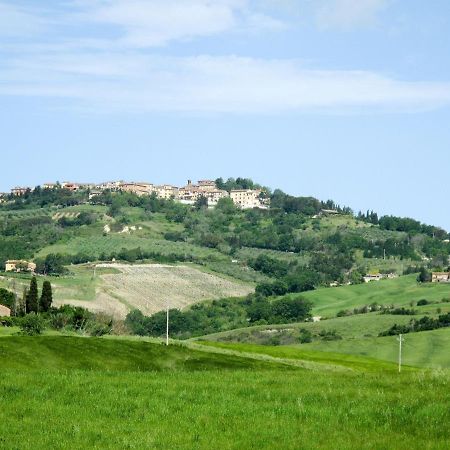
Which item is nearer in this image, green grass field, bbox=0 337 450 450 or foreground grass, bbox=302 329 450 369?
green grass field, bbox=0 337 450 450

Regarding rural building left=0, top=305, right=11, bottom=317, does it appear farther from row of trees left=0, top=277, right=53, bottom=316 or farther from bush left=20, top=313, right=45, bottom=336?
bush left=20, top=313, right=45, bottom=336

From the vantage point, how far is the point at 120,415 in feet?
82.5

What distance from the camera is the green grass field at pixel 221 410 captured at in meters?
22.4

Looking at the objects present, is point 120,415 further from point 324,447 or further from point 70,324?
point 70,324

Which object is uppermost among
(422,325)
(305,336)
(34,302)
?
(34,302)

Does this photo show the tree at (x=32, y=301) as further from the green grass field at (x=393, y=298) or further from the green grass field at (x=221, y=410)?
the green grass field at (x=393, y=298)

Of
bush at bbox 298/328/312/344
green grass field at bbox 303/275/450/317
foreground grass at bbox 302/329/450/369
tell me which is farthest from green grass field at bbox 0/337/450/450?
green grass field at bbox 303/275/450/317

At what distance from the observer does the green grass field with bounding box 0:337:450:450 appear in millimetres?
22391

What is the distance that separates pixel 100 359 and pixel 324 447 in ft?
80.7

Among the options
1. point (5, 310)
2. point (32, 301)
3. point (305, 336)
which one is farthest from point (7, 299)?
point (305, 336)

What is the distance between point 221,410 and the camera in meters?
25.7

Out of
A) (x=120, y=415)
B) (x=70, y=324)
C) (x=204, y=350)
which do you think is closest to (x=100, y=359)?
(x=204, y=350)

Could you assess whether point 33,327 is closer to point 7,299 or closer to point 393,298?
point 7,299

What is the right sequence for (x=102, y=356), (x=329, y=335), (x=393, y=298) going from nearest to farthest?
(x=102, y=356) < (x=329, y=335) < (x=393, y=298)
